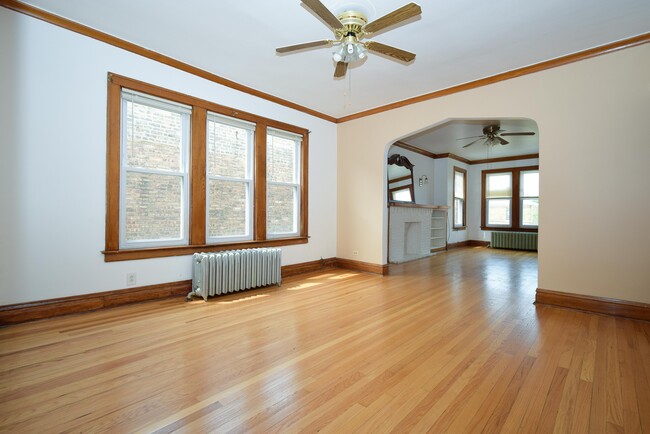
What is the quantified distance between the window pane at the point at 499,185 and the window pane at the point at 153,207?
920cm

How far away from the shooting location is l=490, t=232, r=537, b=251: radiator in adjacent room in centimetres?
835

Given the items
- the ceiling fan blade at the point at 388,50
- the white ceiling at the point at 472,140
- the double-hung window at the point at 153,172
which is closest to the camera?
the ceiling fan blade at the point at 388,50

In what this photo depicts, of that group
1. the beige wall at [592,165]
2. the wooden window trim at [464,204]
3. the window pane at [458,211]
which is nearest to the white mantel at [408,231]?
the wooden window trim at [464,204]

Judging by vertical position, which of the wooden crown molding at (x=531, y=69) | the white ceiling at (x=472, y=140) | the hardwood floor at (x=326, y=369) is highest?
the white ceiling at (x=472, y=140)

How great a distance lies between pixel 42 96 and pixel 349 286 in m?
3.96

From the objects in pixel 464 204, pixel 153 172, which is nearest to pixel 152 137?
pixel 153 172

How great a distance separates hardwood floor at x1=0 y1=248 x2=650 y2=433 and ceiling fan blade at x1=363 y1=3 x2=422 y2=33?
2471mm

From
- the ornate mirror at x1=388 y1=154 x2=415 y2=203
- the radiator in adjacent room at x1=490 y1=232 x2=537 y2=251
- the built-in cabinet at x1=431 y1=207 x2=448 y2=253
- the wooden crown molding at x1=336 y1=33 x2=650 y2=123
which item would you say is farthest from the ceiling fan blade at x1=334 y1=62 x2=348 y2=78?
the radiator in adjacent room at x1=490 y1=232 x2=537 y2=251

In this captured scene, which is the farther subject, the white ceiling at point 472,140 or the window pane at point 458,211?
the window pane at point 458,211

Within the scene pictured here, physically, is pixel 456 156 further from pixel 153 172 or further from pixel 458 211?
pixel 153 172

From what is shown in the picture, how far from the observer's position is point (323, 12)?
2188 mm

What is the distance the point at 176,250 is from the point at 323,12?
3.00 meters

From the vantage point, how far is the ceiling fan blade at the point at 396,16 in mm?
2058

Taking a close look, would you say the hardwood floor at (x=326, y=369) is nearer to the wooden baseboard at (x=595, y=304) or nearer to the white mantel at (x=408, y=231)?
the wooden baseboard at (x=595, y=304)
